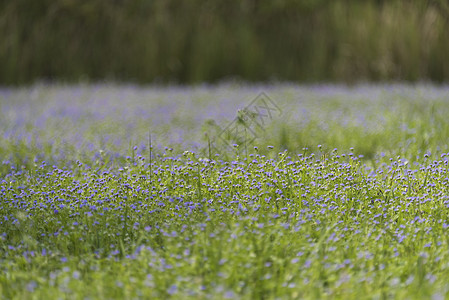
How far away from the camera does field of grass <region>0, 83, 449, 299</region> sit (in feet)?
7.22

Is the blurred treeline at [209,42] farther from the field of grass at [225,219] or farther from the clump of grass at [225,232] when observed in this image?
the clump of grass at [225,232]

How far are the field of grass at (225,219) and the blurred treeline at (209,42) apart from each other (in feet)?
12.4

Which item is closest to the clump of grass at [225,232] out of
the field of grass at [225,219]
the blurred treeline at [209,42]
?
the field of grass at [225,219]

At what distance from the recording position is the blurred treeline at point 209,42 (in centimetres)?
820

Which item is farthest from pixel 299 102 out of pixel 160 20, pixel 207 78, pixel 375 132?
pixel 160 20

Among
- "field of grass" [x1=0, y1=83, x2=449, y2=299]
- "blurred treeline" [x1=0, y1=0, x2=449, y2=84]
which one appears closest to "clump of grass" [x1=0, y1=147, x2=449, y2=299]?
"field of grass" [x1=0, y1=83, x2=449, y2=299]

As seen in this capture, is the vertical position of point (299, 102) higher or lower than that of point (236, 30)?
lower

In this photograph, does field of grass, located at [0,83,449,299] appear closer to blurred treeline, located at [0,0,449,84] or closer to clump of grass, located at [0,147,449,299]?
clump of grass, located at [0,147,449,299]

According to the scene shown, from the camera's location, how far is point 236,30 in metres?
8.63

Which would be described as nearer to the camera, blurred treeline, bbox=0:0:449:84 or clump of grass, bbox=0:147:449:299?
clump of grass, bbox=0:147:449:299

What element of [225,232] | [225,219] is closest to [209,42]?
[225,219]

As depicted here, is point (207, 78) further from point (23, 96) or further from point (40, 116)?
point (40, 116)

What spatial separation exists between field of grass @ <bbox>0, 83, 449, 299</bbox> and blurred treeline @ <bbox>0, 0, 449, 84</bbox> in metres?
3.77

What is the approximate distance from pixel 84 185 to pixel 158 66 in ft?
18.4
